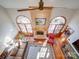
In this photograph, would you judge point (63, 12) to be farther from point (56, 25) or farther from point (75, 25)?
point (56, 25)

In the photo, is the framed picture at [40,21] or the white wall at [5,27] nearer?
the white wall at [5,27]

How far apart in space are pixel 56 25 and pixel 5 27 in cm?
248

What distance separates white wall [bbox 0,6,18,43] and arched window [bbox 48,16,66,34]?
1.85 metres

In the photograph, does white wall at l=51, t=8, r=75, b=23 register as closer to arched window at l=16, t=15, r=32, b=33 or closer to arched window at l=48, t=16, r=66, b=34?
arched window at l=48, t=16, r=66, b=34

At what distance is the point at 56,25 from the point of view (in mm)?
5406

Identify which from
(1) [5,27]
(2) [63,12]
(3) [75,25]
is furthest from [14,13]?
(3) [75,25]

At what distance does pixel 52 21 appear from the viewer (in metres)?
5.21

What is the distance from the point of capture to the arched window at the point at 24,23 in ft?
16.3

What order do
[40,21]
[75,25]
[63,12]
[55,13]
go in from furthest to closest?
[40,21] → [55,13] → [63,12] → [75,25]

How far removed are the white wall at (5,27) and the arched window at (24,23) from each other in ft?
1.05

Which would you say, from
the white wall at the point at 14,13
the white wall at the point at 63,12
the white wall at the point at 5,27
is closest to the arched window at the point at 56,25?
the white wall at the point at 63,12

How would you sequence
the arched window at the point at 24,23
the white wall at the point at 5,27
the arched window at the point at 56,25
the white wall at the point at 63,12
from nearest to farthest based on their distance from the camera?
1. the white wall at the point at 5,27
2. the white wall at the point at 63,12
3. the arched window at the point at 24,23
4. the arched window at the point at 56,25

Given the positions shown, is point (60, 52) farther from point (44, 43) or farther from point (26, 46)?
point (26, 46)

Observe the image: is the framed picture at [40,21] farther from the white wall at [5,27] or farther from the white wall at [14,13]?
the white wall at [5,27]
